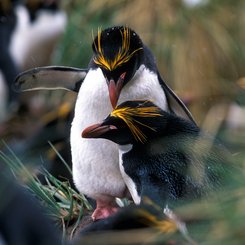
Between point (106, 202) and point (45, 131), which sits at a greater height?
point (106, 202)

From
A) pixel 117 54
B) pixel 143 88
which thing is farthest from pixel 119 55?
pixel 143 88

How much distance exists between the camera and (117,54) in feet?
8.41

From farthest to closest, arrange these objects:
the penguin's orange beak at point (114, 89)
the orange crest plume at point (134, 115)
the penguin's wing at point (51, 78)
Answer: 1. the penguin's wing at point (51, 78)
2. the penguin's orange beak at point (114, 89)
3. the orange crest plume at point (134, 115)

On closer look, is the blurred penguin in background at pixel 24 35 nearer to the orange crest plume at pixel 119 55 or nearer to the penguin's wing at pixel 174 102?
the penguin's wing at pixel 174 102

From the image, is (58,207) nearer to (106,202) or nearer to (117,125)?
(106,202)

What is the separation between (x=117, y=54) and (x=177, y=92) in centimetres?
152

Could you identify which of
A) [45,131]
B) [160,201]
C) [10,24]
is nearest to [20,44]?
[10,24]

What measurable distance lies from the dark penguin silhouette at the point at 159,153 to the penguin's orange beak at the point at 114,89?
0.35 ft

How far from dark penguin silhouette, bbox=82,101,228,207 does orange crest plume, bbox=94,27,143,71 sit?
194mm

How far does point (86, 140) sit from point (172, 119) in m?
0.29

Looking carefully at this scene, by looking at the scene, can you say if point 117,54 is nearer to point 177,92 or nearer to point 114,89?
point 114,89

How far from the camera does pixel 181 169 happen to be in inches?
89.4

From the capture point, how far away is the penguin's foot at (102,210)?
100 inches

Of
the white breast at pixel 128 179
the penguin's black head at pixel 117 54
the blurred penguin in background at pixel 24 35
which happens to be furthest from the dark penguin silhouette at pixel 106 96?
the blurred penguin in background at pixel 24 35
